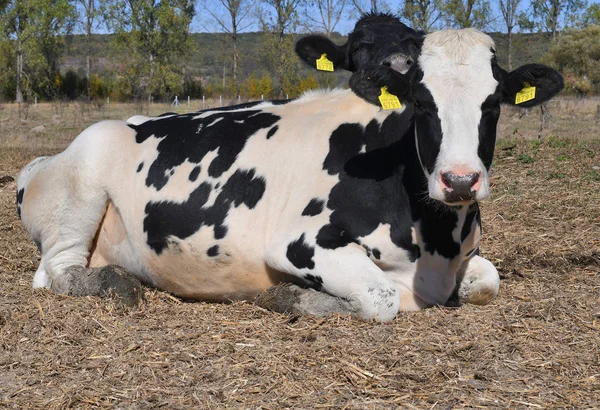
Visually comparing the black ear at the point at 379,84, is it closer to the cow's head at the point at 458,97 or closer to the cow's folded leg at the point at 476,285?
the cow's head at the point at 458,97

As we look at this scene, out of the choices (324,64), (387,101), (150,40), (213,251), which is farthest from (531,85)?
(150,40)

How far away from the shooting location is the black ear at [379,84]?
509 centimetres

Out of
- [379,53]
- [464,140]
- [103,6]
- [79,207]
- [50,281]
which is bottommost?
[50,281]

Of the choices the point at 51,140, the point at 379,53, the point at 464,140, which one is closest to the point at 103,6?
the point at 51,140

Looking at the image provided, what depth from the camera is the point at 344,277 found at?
5.16 meters

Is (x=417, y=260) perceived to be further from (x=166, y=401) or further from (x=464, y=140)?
(x=166, y=401)

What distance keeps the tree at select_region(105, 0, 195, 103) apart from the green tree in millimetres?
28759

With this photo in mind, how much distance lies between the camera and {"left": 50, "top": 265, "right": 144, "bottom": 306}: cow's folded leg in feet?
18.9

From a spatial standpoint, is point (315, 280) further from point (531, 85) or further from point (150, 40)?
point (150, 40)

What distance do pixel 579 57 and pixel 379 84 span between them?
56738mm

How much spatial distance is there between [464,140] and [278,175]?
1.75 meters

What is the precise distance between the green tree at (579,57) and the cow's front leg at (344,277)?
177 ft

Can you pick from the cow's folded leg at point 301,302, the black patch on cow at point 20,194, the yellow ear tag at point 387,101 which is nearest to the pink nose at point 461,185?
the yellow ear tag at point 387,101

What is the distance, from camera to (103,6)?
2292 inches
